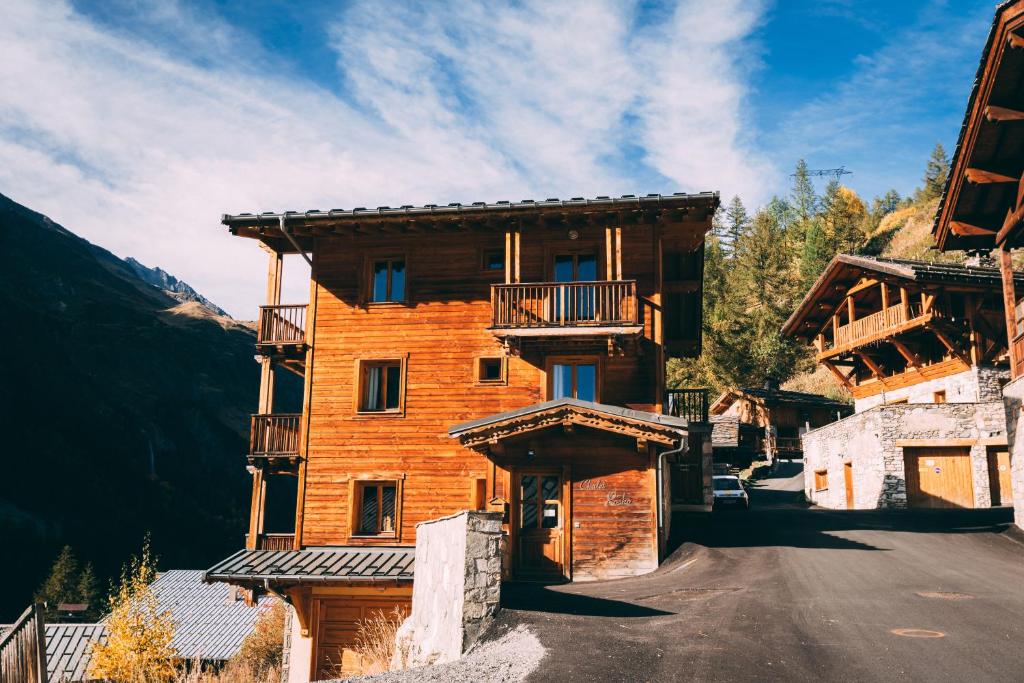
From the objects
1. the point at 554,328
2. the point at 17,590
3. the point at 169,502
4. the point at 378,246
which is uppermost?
the point at 378,246

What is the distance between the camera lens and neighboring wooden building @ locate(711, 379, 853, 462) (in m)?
49.0

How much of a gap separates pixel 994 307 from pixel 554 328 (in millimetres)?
19655

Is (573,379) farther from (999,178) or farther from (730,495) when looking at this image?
(730,495)

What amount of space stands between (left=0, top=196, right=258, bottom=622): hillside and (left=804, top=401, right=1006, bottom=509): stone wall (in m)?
51.2

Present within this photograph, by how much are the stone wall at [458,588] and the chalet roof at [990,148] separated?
39.9 ft

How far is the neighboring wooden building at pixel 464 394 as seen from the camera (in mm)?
18484

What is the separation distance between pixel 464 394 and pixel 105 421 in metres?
61.8

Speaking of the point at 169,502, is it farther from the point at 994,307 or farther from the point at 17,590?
the point at 994,307

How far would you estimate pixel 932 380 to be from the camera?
31781 mm

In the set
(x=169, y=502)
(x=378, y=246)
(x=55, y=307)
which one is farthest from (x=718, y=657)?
(x=55, y=307)

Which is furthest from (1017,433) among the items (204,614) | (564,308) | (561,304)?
(204,614)

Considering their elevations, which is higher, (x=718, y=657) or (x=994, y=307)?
(x=994, y=307)

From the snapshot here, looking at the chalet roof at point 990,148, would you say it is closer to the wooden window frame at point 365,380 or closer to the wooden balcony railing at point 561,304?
the wooden balcony railing at point 561,304

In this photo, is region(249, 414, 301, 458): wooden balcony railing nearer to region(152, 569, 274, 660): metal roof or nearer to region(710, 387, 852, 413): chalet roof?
region(152, 569, 274, 660): metal roof
